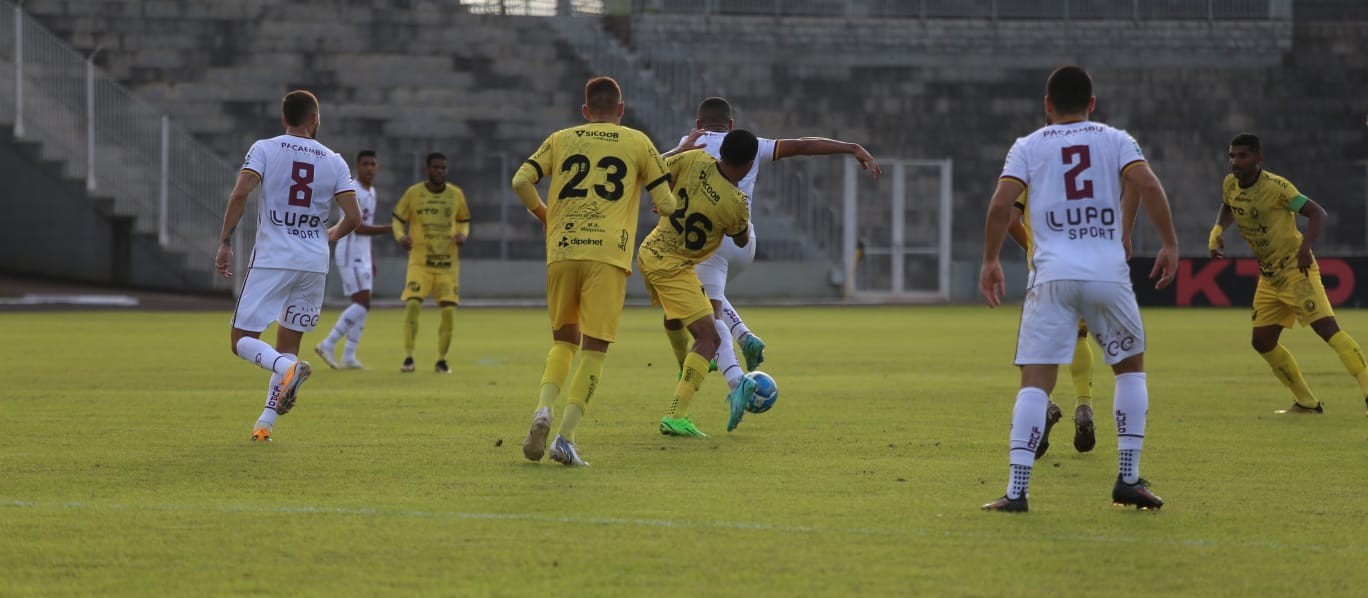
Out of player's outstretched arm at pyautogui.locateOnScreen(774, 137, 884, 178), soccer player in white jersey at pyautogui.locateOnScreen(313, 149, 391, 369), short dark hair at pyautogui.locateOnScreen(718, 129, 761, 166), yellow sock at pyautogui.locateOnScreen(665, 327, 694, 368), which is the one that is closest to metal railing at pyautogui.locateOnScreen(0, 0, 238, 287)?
soccer player in white jersey at pyautogui.locateOnScreen(313, 149, 391, 369)

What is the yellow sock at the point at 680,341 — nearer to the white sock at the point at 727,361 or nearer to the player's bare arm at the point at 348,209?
the white sock at the point at 727,361

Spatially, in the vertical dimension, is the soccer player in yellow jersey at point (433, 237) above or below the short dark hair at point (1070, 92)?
below

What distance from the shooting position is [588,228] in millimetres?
9156

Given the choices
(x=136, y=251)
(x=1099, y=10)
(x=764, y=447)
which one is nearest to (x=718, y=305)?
(x=764, y=447)

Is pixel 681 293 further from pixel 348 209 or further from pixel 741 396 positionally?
pixel 348 209

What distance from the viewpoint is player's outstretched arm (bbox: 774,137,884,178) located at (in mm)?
10367

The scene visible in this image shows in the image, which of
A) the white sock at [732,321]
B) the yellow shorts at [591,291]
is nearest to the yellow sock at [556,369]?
the yellow shorts at [591,291]

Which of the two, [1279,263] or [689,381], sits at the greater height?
[1279,263]

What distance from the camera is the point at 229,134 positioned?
3797 cm

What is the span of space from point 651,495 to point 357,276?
10811mm

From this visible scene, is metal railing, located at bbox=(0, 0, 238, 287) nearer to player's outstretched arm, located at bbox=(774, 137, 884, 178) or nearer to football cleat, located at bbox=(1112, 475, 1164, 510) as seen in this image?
player's outstretched arm, located at bbox=(774, 137, 884, 178)

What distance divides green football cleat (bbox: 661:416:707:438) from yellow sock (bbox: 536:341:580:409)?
163 centimetres

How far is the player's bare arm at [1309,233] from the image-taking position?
12.7 metres

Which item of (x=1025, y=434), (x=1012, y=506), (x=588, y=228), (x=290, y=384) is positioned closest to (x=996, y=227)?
(x=1025, y=434)
